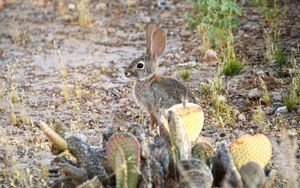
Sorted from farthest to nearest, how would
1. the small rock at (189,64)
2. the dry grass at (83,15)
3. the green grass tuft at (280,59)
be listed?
the dry grass at (83,15) → the small rock at (189,64) → the green grass tuft at (280,59)

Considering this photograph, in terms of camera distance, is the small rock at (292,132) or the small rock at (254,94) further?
the small rock at (254,94)

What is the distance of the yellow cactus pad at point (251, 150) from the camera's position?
5.46m

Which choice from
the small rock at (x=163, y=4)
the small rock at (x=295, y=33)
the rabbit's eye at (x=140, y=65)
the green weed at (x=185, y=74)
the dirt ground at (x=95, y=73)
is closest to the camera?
the dirt ground at (x=95, y=73)

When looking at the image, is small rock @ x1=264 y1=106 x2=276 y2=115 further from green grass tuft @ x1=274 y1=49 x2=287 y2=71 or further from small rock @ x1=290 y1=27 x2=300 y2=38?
small rock @ x1=290 y1=27 x2=300 y2=38

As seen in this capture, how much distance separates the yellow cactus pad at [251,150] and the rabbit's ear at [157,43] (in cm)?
239

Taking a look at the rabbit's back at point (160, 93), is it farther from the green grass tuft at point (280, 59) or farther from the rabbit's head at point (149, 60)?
the green grass tuft at point (280, 59)

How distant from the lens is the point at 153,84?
7.66 m

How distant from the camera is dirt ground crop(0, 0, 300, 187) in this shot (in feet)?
23.9

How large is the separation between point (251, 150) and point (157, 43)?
2607mm

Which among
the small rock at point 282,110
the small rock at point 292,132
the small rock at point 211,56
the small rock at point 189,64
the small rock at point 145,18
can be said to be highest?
the small rock at point 145,18

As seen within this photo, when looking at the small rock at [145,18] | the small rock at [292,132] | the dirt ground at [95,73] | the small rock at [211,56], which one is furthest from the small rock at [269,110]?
the small rock at [145,18]

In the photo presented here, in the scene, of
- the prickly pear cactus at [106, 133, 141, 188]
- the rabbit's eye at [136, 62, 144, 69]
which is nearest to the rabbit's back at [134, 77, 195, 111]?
the rabbit's eye at [136, 62, 144, 69]

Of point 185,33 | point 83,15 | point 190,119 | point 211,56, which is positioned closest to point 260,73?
point 211,56

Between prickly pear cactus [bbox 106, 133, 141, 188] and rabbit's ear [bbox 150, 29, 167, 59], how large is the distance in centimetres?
257
